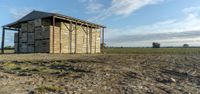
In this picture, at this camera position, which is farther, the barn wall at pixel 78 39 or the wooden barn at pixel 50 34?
the barn wall at pixel 78 39

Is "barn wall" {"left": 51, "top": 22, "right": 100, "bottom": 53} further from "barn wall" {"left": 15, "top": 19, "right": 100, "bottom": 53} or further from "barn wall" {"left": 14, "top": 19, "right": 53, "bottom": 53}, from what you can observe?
"barn wall" {"left": 14, "top": 19, "right": 53, "bottom": 53}

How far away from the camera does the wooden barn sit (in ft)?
74.4

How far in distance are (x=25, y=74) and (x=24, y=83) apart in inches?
54.7

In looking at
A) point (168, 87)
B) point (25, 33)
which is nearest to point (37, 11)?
point (25, 33)

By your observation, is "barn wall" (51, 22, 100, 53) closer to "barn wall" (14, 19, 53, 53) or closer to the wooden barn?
the wooden barn

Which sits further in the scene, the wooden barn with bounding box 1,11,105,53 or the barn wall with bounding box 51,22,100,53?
the barn wall with bounding box 51,22,100,53

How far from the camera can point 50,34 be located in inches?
879

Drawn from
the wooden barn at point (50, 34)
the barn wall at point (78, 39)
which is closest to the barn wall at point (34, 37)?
the wooden barn at point (50, 34)

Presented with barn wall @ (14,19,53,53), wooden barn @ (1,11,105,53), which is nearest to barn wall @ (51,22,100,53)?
wooden barn @ (1,11,105,53)

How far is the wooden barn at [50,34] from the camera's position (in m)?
22.7

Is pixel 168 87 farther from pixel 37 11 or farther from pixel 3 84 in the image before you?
pixel 37 11

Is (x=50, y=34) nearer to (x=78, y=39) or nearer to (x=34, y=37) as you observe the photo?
(x=34, y=37)

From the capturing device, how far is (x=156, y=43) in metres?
86.5

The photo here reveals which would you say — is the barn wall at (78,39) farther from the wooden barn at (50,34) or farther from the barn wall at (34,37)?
the barn wall at (34,37)
